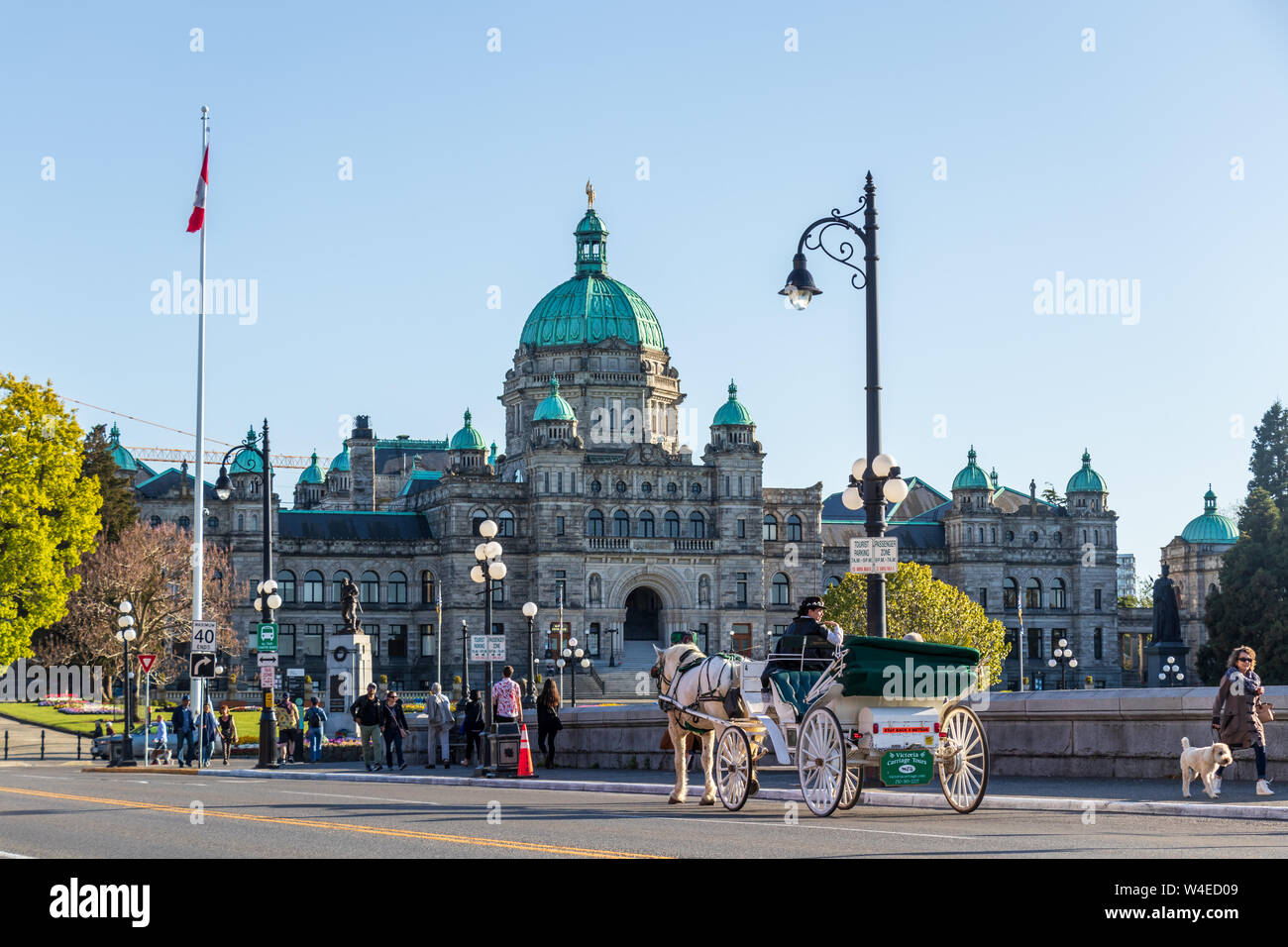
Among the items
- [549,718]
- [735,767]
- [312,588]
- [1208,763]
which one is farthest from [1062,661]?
[735,767]

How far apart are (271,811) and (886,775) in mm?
7271

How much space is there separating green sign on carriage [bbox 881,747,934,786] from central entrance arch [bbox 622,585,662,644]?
88.4m

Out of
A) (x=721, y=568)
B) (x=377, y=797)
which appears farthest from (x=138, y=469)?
(x=377, y=797)

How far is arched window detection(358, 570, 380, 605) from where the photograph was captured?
106m

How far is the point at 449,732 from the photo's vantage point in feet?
124

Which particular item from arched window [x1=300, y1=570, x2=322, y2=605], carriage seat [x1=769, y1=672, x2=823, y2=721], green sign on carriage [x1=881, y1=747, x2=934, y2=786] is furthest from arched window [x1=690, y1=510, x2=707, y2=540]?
green sign on carriage [x1=881, y1=747, x2=934, y2=786]

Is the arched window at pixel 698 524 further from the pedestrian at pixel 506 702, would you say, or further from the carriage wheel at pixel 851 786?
the carriage wheel at pixel 851 786

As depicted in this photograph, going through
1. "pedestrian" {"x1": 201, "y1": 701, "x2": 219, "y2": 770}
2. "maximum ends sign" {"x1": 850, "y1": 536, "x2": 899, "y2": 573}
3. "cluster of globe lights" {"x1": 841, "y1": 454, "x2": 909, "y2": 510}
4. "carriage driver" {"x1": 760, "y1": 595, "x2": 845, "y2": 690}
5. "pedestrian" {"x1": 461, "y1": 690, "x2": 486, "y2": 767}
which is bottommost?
"pedestrian" {"x1": 201, "y1": 701, "x2": 219, "y2": 770}

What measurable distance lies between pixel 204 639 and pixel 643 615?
224 feet

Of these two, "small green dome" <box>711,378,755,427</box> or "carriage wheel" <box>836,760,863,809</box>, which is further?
"small green dome" <box>711,378,755,427</box>

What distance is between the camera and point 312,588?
106 meters

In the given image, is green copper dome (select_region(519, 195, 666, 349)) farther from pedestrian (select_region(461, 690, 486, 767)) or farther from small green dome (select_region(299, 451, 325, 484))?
pedestrian (select_region(461, 690, 486, 767))

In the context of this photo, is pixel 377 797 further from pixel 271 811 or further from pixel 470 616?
pixel 470 616

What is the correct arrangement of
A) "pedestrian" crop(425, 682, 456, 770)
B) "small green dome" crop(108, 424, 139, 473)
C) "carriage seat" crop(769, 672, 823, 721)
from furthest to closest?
"small green dome" crop(108, 424, 139, 473), "pedestrian" crop(425, 682, 456, 770), "carriage seat" crop(769, 672, 823, 721)
